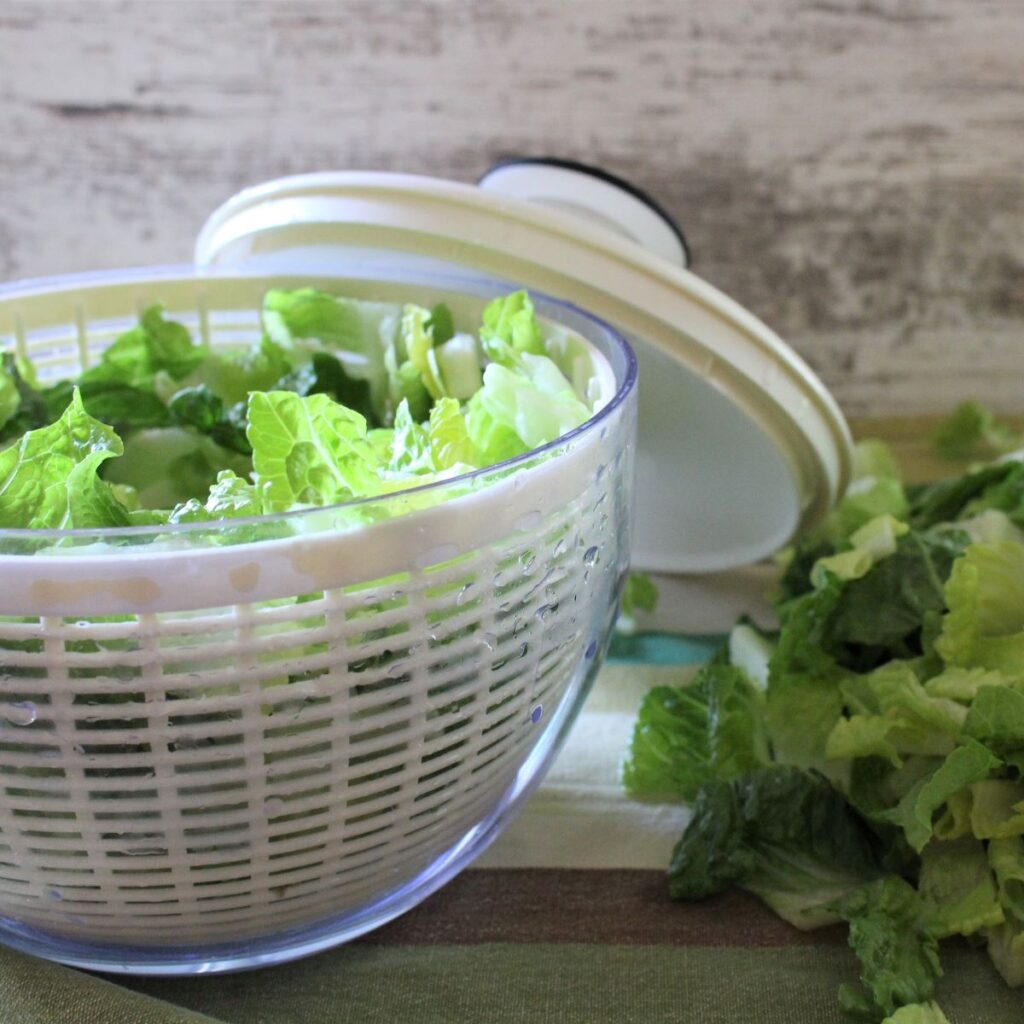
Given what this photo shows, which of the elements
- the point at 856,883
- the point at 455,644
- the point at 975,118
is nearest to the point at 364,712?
the point at 455,644

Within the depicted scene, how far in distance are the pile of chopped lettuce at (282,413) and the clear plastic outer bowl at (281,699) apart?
57 millimetres

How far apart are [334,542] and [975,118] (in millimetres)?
929

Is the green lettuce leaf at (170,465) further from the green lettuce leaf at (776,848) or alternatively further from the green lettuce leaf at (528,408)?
the green lettuce leaf at (776,848)

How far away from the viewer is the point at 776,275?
1146 millimetres

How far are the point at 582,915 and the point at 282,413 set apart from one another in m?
0.32

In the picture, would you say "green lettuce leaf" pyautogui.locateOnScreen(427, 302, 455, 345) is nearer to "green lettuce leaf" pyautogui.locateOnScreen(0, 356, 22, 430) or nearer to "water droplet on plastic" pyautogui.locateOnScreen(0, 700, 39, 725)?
"green lettuce leaf" pyautogui.locateOnScreen(0, 356, 22, 430)

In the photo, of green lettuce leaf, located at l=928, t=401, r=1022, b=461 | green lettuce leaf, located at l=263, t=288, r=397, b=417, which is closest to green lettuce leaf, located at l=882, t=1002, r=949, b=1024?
green lettuce leaf, located at l=263, t=288, r=397, b=417

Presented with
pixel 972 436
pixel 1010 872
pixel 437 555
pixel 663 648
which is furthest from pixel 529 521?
pixel 972 436

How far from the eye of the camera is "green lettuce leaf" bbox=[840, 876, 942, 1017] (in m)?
0.53

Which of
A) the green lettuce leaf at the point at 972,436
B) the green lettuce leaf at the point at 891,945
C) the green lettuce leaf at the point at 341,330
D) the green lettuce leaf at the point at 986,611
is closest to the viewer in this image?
the green lettuce leaf at the point at 891,945

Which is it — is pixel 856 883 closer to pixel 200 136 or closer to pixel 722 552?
pixel 722 552

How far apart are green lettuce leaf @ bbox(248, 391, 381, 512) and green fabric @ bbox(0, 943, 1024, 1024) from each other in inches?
9.5

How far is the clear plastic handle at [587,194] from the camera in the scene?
0.83 meters

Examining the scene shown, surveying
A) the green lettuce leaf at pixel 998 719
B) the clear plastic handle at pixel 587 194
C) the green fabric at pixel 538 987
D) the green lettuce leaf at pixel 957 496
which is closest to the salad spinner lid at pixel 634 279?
the clear plastic handle at pixel 587 194
